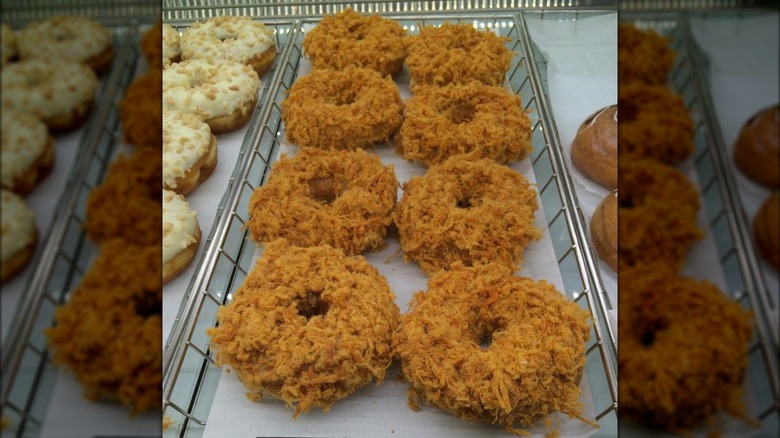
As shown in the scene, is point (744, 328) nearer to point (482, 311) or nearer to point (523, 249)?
point (482, 311)

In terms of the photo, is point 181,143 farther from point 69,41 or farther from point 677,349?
point 677,349

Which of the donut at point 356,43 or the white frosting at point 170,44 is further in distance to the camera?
the donut at point 356,43

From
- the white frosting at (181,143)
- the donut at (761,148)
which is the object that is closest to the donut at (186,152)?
the white frosting at (181,143)

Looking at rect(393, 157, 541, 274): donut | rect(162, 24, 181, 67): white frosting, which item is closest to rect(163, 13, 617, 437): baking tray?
rect(393, 157, 541, 274): donut

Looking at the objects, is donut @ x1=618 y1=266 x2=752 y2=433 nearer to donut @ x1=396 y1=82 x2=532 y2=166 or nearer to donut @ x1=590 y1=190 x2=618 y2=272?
donut @ x1=590 y1=190 x2=618 y2=272

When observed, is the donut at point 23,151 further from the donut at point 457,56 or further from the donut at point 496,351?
the donut at point 457,56

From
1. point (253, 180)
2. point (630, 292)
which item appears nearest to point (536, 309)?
point (253, 180)

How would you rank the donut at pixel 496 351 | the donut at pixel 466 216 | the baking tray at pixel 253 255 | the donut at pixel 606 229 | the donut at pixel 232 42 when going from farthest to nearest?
the donut at pixel 232 42 → the donut at pixel 466 216 → the donut at pixel 606 229 → the baking tray at pixel 253 255 → the donut at pixel 496 351
